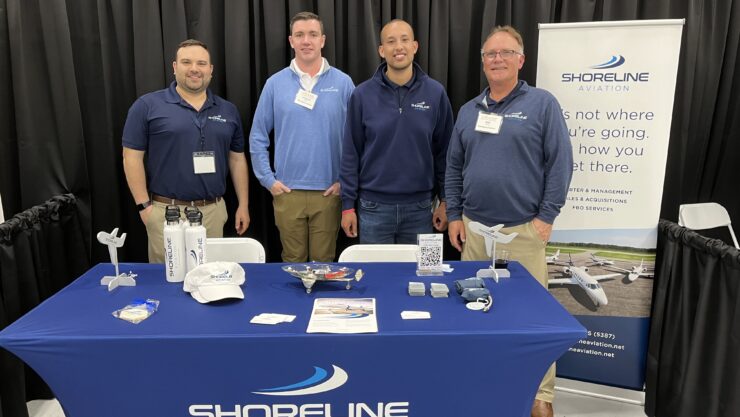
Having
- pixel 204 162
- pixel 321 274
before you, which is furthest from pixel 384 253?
pixel 204 162

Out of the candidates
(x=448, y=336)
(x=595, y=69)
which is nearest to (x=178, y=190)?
(x=448, y=336)

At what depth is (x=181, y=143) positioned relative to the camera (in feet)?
8.86

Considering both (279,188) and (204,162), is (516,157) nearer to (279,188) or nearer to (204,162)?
(279,188)

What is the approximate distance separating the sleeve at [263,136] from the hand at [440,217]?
34.8 inches

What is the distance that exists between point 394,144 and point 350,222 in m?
0.47

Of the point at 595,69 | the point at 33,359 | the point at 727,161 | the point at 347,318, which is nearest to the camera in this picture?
the point at 33,359

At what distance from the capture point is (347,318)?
1604 millimetres

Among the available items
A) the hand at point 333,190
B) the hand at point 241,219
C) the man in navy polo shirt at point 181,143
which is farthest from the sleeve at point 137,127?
the hand at point 333,190

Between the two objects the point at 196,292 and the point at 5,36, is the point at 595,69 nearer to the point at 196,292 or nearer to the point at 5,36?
the point at 196,292

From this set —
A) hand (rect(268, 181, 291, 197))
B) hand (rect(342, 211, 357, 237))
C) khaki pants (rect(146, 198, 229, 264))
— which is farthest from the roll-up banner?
khaki pants (rect(146, 198, 229, 264))

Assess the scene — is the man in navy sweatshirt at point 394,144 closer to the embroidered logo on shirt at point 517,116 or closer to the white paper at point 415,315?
the embroidered logo on shirt at point 517,116

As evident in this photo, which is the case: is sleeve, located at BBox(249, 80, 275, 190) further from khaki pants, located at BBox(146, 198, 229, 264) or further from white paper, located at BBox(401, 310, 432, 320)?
white paper, located at BBox(401, 310, 432, 320)

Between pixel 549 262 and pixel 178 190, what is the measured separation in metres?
1.94

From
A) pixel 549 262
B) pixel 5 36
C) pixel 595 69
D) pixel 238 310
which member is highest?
pixel 5 36
